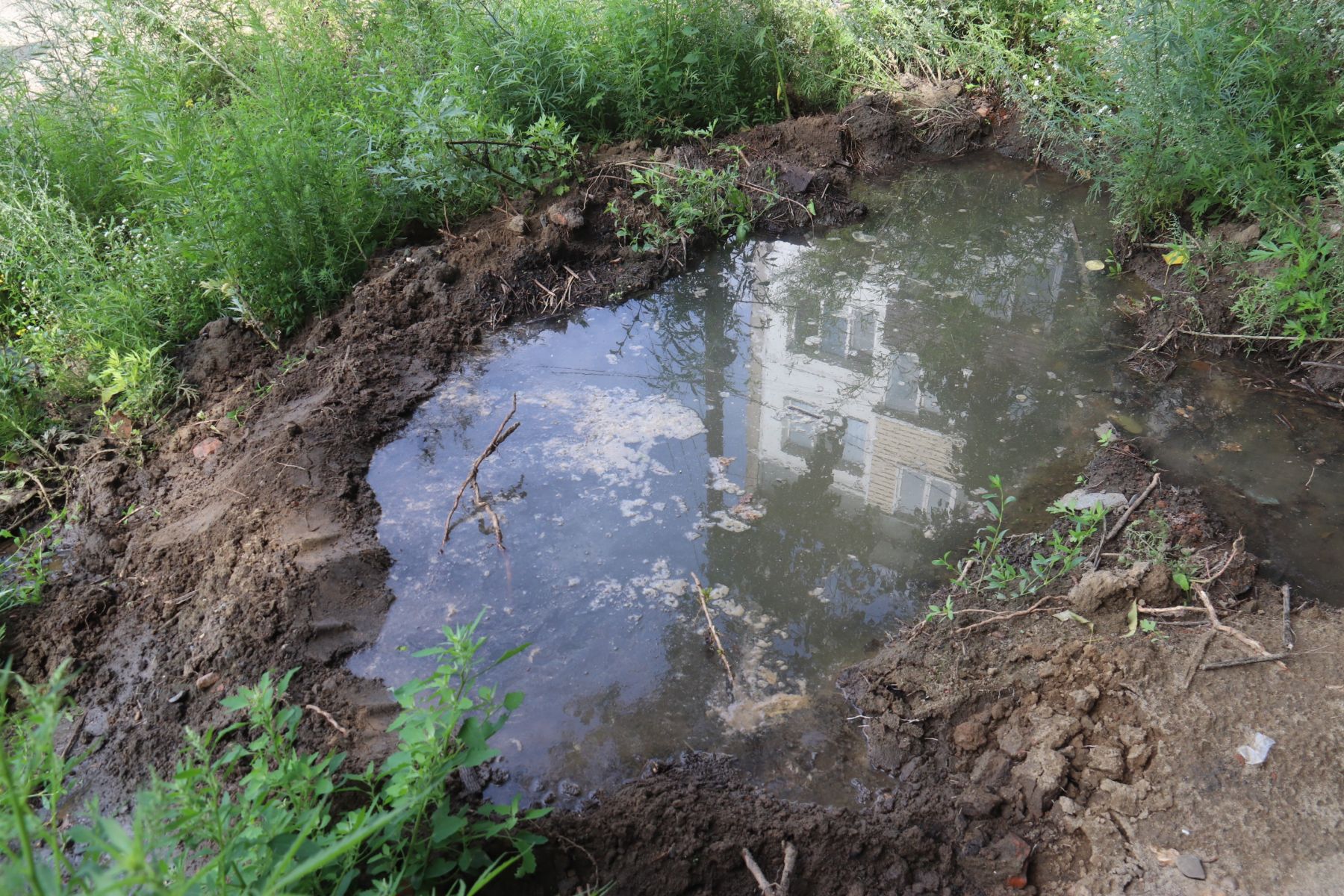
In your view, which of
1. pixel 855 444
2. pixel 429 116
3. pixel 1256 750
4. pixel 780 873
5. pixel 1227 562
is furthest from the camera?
pixel 429 116

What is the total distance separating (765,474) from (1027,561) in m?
1.12

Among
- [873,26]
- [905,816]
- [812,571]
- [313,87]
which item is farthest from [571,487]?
[873,26]

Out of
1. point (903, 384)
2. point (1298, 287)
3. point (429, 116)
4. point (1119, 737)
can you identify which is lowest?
point (1119, 737)

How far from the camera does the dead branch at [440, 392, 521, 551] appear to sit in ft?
11.3

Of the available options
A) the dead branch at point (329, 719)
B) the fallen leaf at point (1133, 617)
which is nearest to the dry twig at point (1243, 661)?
the fallen leaf at point (1133, 617)

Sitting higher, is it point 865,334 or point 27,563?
point 865,334

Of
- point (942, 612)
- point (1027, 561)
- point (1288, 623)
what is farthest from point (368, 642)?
point (1288, 623)

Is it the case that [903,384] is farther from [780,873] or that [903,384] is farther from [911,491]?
[780,873]

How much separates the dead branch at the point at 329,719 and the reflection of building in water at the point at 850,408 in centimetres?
185

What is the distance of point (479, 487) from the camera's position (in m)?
3.67

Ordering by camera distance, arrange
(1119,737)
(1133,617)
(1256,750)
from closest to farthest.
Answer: (1256,750), (1119,737), (1133,617)

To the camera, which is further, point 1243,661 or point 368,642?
point 368,642

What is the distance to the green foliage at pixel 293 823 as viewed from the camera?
55.2 inches

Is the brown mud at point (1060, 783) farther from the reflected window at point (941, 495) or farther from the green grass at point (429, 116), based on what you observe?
the green grass at point (429, 116)
